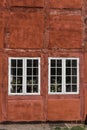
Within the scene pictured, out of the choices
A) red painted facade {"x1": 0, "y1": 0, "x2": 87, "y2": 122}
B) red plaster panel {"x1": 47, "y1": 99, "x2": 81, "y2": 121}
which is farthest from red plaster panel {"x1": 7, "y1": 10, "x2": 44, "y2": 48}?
red plaster panel {"x1": 47, "y1": 99, "x2": 81, "y2": 121}

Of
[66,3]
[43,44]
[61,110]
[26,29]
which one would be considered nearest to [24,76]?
[43,44]

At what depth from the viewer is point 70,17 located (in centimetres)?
1708

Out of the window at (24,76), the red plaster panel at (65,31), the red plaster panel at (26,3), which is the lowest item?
the window at (24,76)

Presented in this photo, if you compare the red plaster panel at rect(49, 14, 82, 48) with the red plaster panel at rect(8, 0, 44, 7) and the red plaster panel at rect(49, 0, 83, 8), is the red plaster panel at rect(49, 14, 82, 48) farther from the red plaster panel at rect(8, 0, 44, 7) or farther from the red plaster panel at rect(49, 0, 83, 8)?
the red plaster panel at rect(8, 0, 44, 7)

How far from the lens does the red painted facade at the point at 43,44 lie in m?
16.8

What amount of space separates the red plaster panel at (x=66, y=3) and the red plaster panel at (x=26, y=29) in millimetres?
595

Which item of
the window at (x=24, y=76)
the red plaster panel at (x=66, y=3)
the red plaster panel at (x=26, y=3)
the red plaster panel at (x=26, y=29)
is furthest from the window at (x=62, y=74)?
the red plaster panel at (x=26, y=3)

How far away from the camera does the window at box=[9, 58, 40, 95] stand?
1688cm

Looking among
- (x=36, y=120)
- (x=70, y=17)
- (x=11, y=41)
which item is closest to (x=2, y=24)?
(x=11, y=41)

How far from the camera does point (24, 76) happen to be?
16.9 meters

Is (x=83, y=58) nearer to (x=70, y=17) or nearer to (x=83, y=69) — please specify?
(x=83, y=69)

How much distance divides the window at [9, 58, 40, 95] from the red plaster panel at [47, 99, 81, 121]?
789 mm

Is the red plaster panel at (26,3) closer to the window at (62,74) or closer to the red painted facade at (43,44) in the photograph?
the red painted facade at (43,44)

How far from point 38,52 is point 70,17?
1.83 metres
